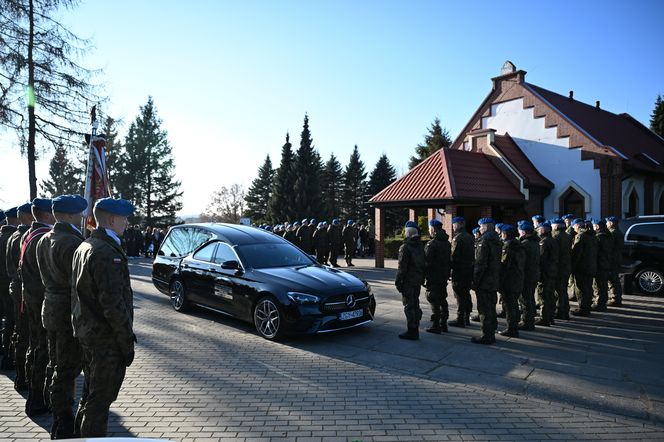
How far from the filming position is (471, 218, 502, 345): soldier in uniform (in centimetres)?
714

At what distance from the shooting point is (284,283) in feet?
23.6

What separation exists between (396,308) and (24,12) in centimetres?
1662

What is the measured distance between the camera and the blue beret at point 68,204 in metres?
4.12

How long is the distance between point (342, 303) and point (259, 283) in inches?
56.7

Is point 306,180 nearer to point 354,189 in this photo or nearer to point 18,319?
point 354,189

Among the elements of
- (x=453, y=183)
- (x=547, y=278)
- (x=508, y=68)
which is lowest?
(x=547, y=278)

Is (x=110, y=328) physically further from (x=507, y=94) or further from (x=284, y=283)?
(x=507, y=94)

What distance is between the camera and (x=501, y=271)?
7574mm

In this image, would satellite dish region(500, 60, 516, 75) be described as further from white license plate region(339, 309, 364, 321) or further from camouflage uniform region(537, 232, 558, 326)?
white license plate region(339, 309, 364, 321)

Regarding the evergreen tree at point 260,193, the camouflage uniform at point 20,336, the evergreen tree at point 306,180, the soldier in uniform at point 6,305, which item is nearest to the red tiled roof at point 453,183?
the soldier in uniform at point 6,305

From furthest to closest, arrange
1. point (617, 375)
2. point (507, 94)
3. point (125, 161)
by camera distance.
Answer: point (125, 161) < point (507, 94) < point (617, 375)

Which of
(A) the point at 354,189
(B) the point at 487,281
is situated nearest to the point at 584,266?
(B) the point at 487,281

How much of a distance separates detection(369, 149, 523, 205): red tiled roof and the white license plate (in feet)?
31.3

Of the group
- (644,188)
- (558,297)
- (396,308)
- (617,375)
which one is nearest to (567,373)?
(617,375)
